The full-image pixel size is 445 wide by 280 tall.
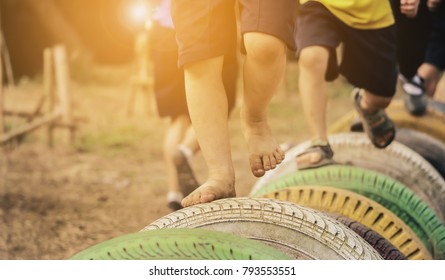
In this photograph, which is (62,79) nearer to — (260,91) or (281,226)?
(260,91)

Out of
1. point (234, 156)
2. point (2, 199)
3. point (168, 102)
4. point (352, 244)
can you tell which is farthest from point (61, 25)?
point (352, 244)

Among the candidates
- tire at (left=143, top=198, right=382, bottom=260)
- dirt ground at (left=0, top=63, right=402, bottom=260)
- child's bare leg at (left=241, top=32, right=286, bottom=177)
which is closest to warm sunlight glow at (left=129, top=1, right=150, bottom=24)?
dirt ground at (left=0, top=63, right=402, bottom=260)

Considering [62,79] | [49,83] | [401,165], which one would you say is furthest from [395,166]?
[49,83]

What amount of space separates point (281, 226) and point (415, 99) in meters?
1.72

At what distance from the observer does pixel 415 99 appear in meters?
3.11

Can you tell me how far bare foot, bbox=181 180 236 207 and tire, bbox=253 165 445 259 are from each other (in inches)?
13.6

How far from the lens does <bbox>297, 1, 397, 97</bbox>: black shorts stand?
2.47 meters

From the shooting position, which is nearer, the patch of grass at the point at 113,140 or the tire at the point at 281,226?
the tire at the point at 281,226

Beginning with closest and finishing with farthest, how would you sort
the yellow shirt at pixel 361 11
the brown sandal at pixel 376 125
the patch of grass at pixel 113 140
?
the yellow shirt at pixel 361 11 < the brown sandal at pixel 376 125 < the patch of grass at pixel 113 140

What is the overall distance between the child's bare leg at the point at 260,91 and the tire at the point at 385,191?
24 centimetres

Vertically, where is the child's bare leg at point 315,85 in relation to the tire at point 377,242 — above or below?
above

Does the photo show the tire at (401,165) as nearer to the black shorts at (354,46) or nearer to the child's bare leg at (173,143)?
the black shorts at (354,46)

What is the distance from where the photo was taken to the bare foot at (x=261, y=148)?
6.37ft

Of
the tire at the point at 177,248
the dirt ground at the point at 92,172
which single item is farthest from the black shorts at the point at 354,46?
the tire at the point at 177,248
